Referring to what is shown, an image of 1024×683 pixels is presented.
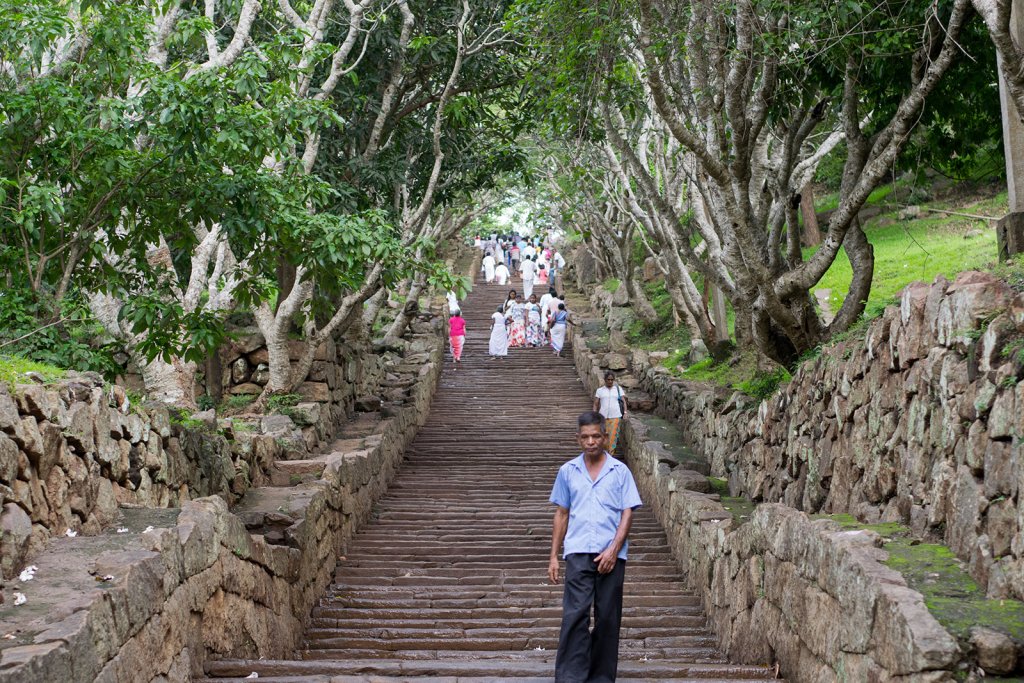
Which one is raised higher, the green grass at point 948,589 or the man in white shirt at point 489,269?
the man in white shirt at point 489,269

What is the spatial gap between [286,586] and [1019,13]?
22.0 ft

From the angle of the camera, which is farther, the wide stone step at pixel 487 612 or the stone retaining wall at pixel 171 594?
→ the wide stone step at pixel 487 612

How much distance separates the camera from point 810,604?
5.89m

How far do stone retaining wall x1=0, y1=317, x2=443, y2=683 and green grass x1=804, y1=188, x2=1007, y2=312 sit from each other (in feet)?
26.8

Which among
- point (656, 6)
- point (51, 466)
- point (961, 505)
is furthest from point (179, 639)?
point (656, 6)

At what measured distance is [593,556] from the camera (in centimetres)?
603

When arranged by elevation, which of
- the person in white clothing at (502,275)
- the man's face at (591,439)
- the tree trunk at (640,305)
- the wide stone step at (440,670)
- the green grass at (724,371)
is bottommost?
the wide stone step at (440,670)

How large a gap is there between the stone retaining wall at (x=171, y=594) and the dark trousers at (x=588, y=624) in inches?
78.4

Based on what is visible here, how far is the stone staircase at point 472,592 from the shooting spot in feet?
22.0

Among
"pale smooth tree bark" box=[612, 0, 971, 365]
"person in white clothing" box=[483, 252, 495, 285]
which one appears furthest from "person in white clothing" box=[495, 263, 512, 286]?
"pale smooth tree bark" box=[612, 0, 971, 365]

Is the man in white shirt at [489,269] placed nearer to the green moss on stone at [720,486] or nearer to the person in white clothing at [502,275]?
the person in white clothing at [502,275]

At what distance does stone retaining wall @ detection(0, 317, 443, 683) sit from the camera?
15.5ft

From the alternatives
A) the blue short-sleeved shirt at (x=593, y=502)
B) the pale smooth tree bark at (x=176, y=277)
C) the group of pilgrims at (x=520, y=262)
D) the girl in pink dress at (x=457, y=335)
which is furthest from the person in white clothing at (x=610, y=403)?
the group of pilgrims at (x=520, y=262)

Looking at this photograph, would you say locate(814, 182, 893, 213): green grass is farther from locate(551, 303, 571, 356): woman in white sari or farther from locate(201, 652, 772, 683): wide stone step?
locate(201, 652, 772, 683): wide stone step
